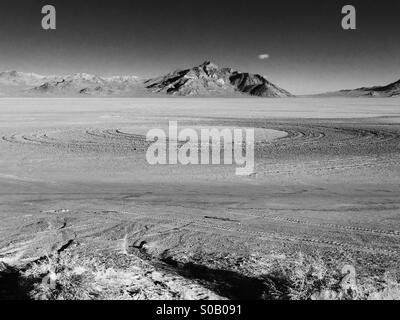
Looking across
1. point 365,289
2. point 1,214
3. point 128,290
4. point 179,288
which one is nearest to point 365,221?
point 365,289

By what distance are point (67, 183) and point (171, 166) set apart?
10.3 feet

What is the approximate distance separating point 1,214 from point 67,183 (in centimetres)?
263

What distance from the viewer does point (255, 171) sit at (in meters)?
11.8

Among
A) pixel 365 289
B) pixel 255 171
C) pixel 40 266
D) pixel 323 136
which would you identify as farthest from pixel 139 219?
pixel 323 136

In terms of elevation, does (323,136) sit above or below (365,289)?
above

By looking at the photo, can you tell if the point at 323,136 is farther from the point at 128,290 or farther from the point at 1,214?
the point at 128,290

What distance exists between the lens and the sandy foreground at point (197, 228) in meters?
5.08

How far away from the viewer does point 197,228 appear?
711 centimetres

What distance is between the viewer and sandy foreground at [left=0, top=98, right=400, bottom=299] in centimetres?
508

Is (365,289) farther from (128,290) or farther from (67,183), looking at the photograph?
(67,183)
